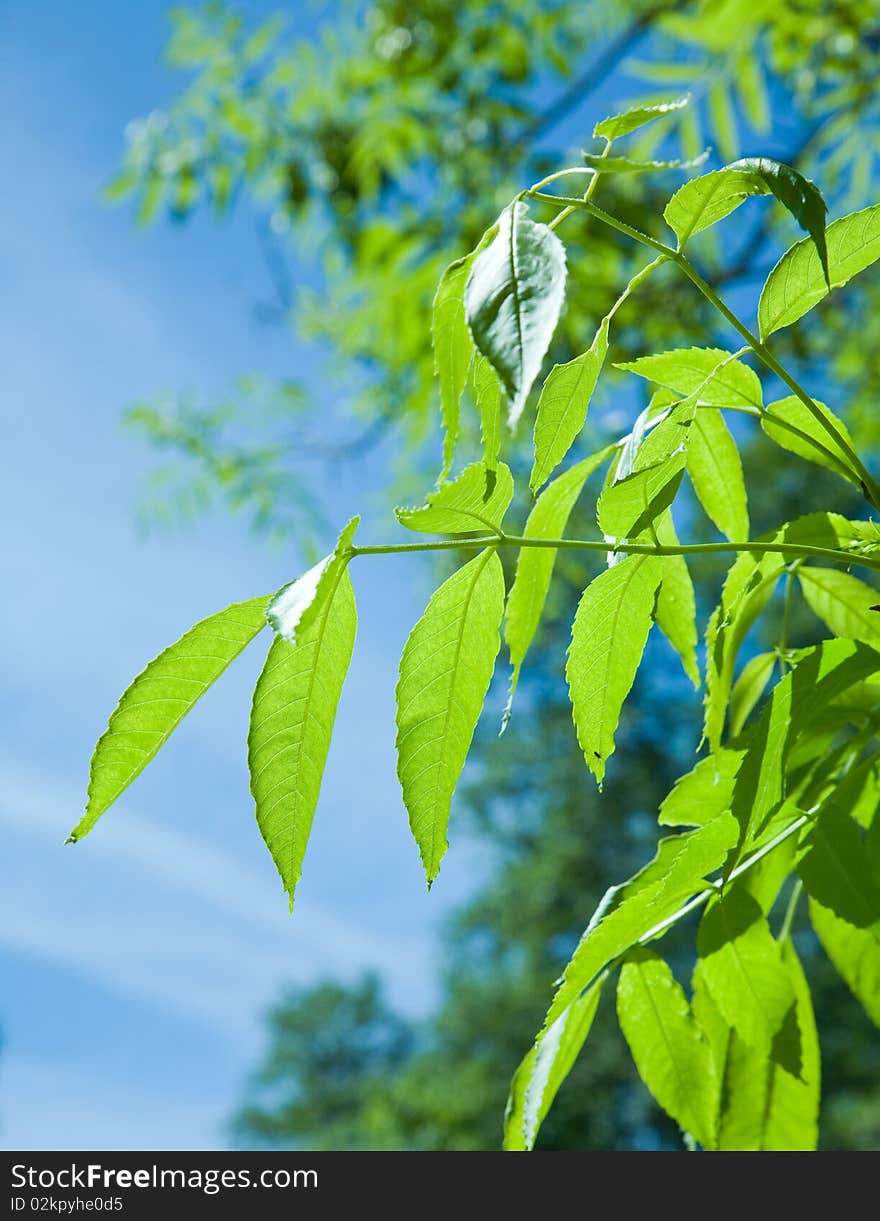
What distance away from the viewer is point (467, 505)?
39 cm

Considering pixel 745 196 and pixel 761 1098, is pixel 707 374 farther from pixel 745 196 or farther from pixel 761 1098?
pixel 761 1098

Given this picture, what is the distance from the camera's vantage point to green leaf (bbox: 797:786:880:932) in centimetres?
44

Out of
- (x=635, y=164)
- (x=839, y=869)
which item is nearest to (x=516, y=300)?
(x=635, y=164)

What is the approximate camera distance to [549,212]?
2.48 meters

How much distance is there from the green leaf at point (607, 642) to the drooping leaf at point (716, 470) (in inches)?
5.0

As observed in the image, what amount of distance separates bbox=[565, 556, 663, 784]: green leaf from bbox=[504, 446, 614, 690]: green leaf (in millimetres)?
32

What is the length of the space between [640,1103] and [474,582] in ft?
33.1

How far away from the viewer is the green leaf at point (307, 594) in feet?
1.05

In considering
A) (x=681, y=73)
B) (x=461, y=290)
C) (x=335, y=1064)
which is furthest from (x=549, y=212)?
(x=335, y=1064)

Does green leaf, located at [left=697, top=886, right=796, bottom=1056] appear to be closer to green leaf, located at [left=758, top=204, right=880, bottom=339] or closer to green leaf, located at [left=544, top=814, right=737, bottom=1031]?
green leaf, located at [left=544, top=814, right=737, bottom=1031]

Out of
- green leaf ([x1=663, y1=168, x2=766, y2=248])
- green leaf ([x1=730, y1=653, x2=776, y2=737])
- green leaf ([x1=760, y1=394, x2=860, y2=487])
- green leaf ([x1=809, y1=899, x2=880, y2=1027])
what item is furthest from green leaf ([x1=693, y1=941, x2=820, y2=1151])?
green leaf ([x1=663, y1=168, x2=766, y2=248])

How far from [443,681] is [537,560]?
8 cm

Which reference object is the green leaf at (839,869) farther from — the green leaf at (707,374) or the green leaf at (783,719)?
the green leaf at (707,374)

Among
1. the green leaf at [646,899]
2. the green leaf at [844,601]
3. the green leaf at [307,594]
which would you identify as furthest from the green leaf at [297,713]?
the green leaf at [844,601]
